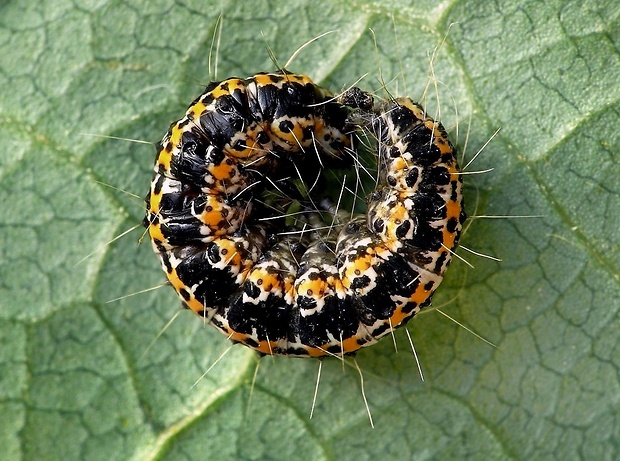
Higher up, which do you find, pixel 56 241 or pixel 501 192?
pixel 501 192

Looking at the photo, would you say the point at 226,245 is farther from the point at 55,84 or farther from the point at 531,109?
the point at 531,109

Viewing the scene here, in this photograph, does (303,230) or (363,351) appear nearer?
(303,230)

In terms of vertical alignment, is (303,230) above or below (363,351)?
above

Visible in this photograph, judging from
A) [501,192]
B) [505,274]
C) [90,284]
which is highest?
[501,192]

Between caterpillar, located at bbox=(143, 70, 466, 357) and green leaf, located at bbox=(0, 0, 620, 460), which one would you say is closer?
caterpillar, located at bbox=(143, 70, 466, 357)

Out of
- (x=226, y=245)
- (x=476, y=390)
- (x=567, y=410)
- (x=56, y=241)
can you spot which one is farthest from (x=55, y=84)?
(x=567, y=410)
